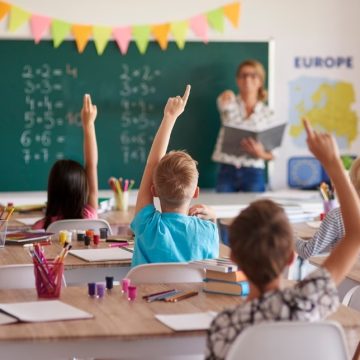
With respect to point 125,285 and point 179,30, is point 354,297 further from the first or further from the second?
point 179,30

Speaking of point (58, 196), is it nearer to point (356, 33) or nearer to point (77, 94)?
point (77, 94)

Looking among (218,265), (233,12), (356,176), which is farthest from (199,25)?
(218,265)

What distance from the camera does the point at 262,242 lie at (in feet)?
6.66

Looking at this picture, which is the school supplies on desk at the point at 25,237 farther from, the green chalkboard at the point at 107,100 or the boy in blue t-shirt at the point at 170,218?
the green chalkboard at the point at 107,100

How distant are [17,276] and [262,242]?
1.44 m

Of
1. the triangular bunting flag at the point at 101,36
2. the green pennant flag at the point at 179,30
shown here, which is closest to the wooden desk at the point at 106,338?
the triangular bunting flag at the point at 101,36

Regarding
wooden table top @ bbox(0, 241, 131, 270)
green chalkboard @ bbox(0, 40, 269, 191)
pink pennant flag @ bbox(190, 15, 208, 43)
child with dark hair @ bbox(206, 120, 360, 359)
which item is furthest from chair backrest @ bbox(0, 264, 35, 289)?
pink pennant flag @ bbox(190, 15, 208, 43)

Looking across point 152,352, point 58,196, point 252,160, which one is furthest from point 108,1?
point 152,352

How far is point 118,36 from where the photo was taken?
7.56 m

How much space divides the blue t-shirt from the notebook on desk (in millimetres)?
292

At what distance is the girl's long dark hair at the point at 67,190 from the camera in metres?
4.58

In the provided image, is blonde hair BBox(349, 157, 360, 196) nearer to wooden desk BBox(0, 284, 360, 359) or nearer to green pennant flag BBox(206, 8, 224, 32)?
wooden desk BBox(0, 284, 360, 359)

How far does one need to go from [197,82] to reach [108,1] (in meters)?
1.02

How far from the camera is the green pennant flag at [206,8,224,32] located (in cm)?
769
